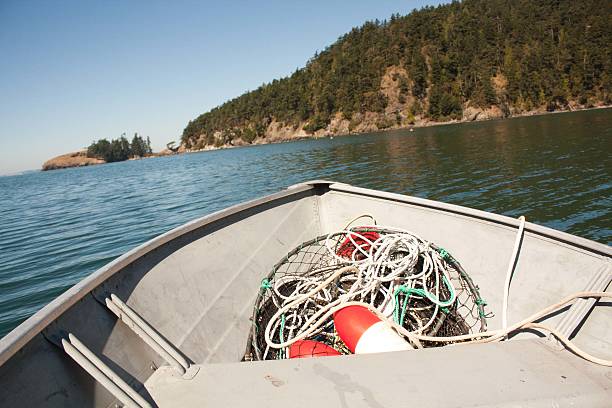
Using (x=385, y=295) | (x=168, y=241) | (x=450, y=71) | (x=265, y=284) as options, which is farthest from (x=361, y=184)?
(x=450, y=71)

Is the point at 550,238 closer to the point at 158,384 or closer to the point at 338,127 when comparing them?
the point at 158,384

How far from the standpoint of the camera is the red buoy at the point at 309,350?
7.54ft

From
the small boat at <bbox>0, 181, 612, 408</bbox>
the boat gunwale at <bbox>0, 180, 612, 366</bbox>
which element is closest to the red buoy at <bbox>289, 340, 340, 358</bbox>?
the small boat at <bbox>0, 181, 612, 408</bbox>

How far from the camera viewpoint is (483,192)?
1125 cm

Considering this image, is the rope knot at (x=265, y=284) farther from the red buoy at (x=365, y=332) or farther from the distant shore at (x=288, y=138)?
the distant shore at (x=288, y=138)

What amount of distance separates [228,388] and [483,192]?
11.8 m

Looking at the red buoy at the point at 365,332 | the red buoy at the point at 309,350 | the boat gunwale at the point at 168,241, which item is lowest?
the red buoy at the point at 309,350

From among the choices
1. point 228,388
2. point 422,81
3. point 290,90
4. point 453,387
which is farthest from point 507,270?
point 290,90

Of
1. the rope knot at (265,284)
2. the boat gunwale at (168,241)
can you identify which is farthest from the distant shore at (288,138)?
the rope knot at (265,284)

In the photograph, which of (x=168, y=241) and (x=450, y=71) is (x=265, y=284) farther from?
(x=450, y=71)

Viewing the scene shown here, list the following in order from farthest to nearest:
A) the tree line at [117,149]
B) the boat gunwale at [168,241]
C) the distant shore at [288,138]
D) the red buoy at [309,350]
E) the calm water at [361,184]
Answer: the tree line at [117,149] → the distant shore at [288,138] → the calm water at [361,184] → the red buoy at [309,350] → the boat gunwale at [168,241]

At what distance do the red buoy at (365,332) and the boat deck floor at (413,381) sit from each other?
1.69 ft

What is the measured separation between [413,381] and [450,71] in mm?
101415

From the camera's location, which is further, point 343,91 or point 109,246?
point 343,91
